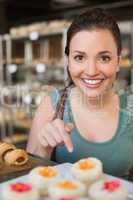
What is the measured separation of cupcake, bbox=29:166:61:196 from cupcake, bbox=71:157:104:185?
1.8 inches

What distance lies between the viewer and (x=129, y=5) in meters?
4.23

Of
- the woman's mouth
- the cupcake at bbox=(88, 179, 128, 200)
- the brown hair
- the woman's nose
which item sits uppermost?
the brown hair

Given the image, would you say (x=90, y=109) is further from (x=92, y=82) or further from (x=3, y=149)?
(x=3, y=149)

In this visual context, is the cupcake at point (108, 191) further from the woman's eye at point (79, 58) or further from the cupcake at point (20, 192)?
the woman's eye at point (79, 58)

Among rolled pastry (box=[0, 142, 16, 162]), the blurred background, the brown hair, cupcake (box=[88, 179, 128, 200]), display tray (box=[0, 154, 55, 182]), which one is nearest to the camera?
cupcake (box=[88, 179, 128, 200])

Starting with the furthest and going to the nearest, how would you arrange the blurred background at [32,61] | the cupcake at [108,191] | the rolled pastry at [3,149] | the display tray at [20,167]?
the blurred background at [32,61], the rolled pastry at [3,149], the display tray at [20,167], the cupcake at [108,191]

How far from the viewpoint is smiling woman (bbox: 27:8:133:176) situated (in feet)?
3.44

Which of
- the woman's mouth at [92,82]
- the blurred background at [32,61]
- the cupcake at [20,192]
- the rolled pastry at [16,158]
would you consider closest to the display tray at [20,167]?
the rolled pastry at [16,158]

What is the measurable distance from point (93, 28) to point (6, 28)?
4.52 metres

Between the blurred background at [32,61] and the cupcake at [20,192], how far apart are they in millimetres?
3012

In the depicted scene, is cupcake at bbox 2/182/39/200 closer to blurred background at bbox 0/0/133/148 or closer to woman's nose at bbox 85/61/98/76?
woman's nose at bbox 85/61/98/76

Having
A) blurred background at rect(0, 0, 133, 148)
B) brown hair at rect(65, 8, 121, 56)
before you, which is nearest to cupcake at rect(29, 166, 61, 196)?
brown hair at rect(65, 8, 121, 56)

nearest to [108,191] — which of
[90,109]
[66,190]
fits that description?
[66,190]

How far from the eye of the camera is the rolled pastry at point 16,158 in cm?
92
